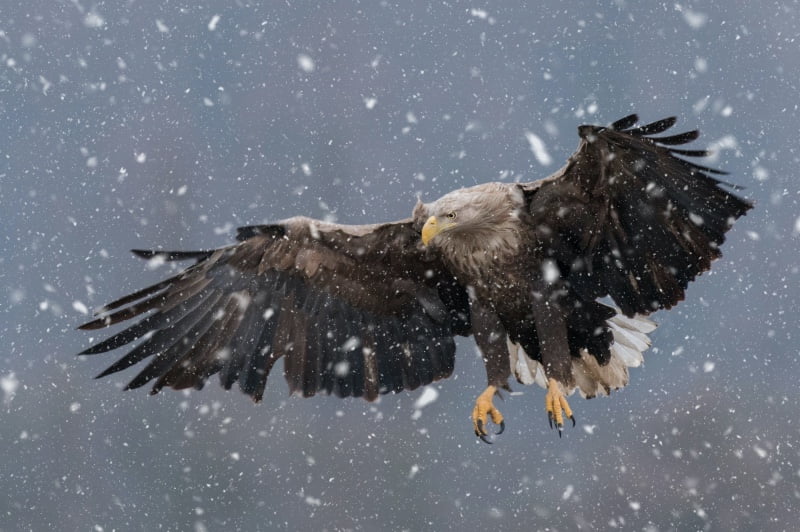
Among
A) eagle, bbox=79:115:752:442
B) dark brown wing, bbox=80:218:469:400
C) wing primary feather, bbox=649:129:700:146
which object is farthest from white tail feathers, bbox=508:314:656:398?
wing primary feather, bbox=649:129:700:146

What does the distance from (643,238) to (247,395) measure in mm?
3468

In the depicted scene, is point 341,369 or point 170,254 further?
point 341,369

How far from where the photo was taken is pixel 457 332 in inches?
332

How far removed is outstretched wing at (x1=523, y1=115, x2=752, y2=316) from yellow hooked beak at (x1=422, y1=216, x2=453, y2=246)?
74 centimetres

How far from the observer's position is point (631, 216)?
7.32 m

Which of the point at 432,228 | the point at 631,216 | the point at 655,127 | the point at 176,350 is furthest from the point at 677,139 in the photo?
the point at 176,350

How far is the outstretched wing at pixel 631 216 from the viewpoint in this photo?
6.90 meters

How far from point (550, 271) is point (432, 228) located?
42.9 inches

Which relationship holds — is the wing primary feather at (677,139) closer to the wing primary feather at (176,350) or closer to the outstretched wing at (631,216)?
the outstretched wing at (631,216)

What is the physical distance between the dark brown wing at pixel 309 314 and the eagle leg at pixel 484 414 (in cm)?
88

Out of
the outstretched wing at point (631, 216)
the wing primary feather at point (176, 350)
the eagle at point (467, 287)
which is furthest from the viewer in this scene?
the wing primary feather at point (176, 350)

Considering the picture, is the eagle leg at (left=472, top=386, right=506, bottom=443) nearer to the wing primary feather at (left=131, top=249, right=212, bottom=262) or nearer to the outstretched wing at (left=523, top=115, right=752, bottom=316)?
the outstretched wing at (left=523, top=115, right=752, bottom=316)

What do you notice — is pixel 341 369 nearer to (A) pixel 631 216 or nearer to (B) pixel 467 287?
(B) pixel 467 287

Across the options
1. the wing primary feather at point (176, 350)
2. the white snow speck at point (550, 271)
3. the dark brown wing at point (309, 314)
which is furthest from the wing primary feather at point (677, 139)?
the wing primary feather at point (176, 350)
